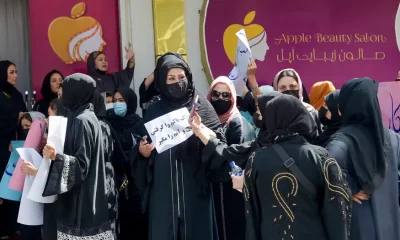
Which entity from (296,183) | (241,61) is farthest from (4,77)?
(296,183)

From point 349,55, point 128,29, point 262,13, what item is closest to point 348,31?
point 349,55

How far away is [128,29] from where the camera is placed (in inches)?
228

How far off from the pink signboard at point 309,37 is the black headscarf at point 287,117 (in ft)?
10.8

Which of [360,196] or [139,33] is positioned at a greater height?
[139,33]

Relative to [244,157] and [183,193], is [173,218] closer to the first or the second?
[183,193]

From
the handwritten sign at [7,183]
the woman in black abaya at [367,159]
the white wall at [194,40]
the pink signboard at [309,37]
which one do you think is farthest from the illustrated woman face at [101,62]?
the woman in black abaya at [367,159]

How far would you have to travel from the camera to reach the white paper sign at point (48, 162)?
11.4 feet

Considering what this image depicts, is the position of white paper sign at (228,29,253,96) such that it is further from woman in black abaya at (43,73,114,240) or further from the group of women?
woman in black abaya at (43,73,114,240)

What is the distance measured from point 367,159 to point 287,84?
1142mm

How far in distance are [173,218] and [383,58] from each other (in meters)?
3.87

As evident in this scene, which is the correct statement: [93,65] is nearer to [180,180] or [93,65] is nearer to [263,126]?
[180,180]

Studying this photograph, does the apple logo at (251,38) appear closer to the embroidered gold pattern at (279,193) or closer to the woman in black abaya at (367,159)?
the woman in black abaya at (367,159)

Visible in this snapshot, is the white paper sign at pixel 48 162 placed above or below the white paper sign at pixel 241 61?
below

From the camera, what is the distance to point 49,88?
17.4 feet
